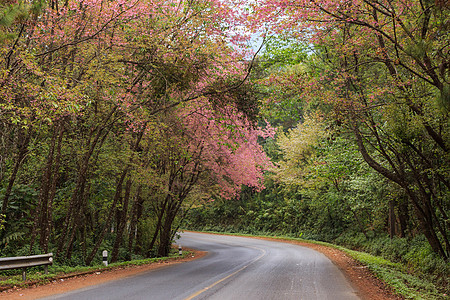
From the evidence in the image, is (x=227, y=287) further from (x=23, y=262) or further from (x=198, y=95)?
(x=198, y=95)

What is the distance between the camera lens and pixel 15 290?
7.72m

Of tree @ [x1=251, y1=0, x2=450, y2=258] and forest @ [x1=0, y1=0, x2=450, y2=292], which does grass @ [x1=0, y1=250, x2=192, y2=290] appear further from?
tree @ [x1=251, y1=0, x2=450, y2=258]

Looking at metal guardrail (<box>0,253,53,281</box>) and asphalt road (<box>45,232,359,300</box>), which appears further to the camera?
metal guardrail (<box>0,253,53,281</box>)

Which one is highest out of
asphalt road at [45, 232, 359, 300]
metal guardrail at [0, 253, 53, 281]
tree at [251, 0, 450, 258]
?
tree at [251, 0, 450, 258]

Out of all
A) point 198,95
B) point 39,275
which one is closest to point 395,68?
point 198,95

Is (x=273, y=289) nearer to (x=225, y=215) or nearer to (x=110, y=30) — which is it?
(x=110, y=30)

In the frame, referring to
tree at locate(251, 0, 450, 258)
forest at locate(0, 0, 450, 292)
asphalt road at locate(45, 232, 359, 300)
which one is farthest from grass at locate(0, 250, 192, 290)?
tree at locate(251, 0, 450, 258)

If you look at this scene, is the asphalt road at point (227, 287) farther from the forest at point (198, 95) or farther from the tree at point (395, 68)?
the tree at point (395, 68)

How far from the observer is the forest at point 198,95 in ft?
26.6

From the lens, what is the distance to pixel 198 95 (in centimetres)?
1208

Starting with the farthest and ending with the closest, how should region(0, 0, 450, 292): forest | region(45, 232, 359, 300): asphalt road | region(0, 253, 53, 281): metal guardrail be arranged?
1. region(0, 253, 53, 281): metal guardrail
2. region(0, 0, 450, 292): forest
3. region(45, 232, 359, 300): asphalt road

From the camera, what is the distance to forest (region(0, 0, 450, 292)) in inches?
319

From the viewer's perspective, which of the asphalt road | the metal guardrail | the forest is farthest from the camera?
the metal guardrail

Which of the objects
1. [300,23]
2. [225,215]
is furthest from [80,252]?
[225,215]
